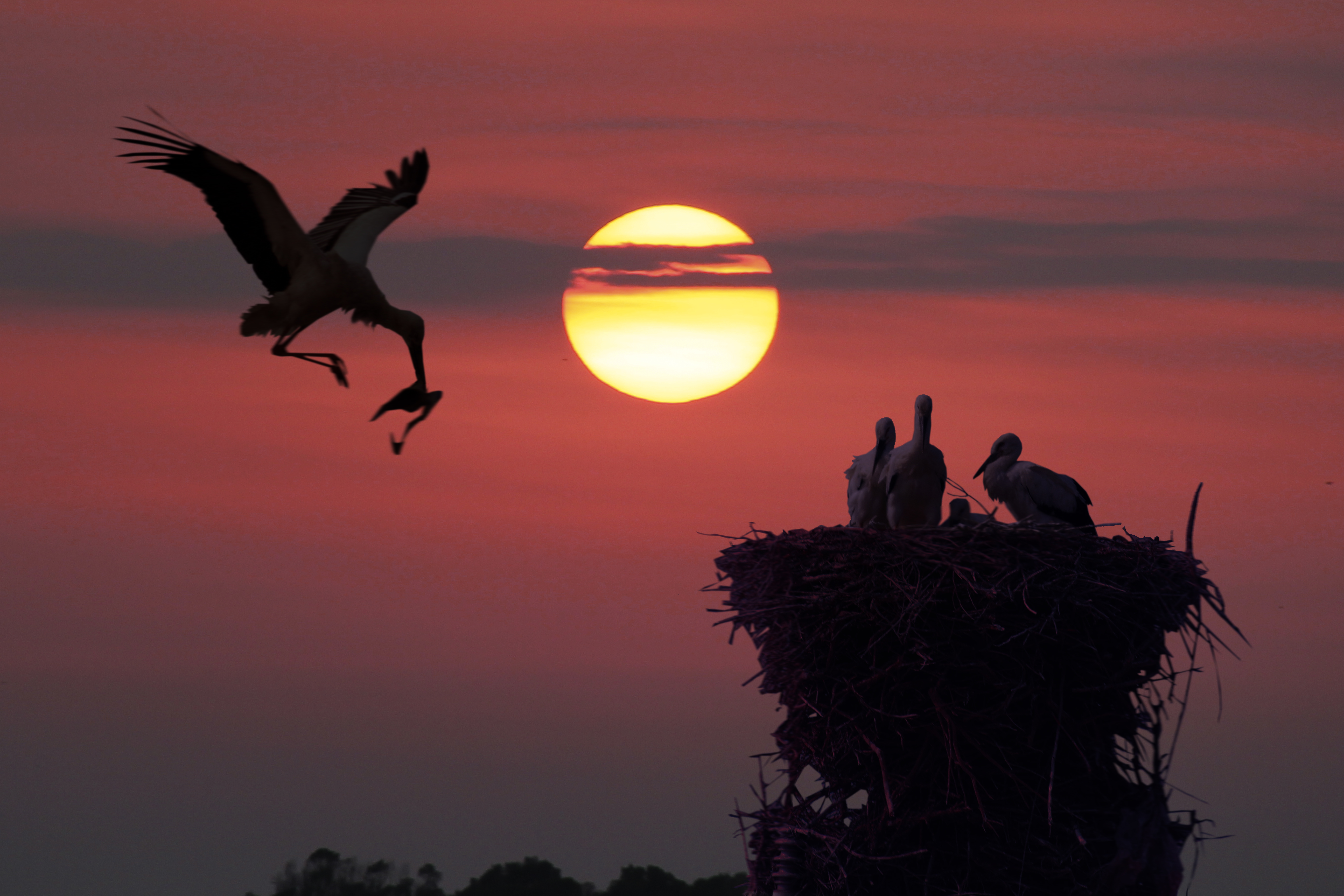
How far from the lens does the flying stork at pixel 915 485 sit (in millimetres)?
13344

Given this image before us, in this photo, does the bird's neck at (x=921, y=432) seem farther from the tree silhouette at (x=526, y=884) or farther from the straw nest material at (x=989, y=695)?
the tree silhouette at (x=526, y=884)

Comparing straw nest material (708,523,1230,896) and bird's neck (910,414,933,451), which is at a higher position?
bird's neck (910,414,933,451)

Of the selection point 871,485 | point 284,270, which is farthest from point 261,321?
point 871,485

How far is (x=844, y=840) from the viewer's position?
1205 centimetres

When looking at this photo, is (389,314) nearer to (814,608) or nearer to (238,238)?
(238,238)

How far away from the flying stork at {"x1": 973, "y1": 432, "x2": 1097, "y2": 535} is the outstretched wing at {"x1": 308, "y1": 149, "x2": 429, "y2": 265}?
536 cm

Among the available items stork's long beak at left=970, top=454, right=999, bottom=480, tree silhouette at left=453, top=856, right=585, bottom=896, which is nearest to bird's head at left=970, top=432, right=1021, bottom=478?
stork's long beak at left=970, top=454, right=999, bottom=480

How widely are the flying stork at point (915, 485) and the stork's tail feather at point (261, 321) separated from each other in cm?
512

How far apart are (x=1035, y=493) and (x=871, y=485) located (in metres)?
1.35

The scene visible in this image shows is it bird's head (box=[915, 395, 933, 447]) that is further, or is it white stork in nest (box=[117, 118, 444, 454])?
bird's head (box=[915, 395, 933, 447])

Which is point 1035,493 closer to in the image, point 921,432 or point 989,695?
point 921,432

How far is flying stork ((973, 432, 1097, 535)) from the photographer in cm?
1367

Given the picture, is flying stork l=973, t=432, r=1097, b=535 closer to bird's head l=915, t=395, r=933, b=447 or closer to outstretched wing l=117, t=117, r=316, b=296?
bird's head l=915, t=395, r=933, b=447

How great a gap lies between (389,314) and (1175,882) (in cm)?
685
